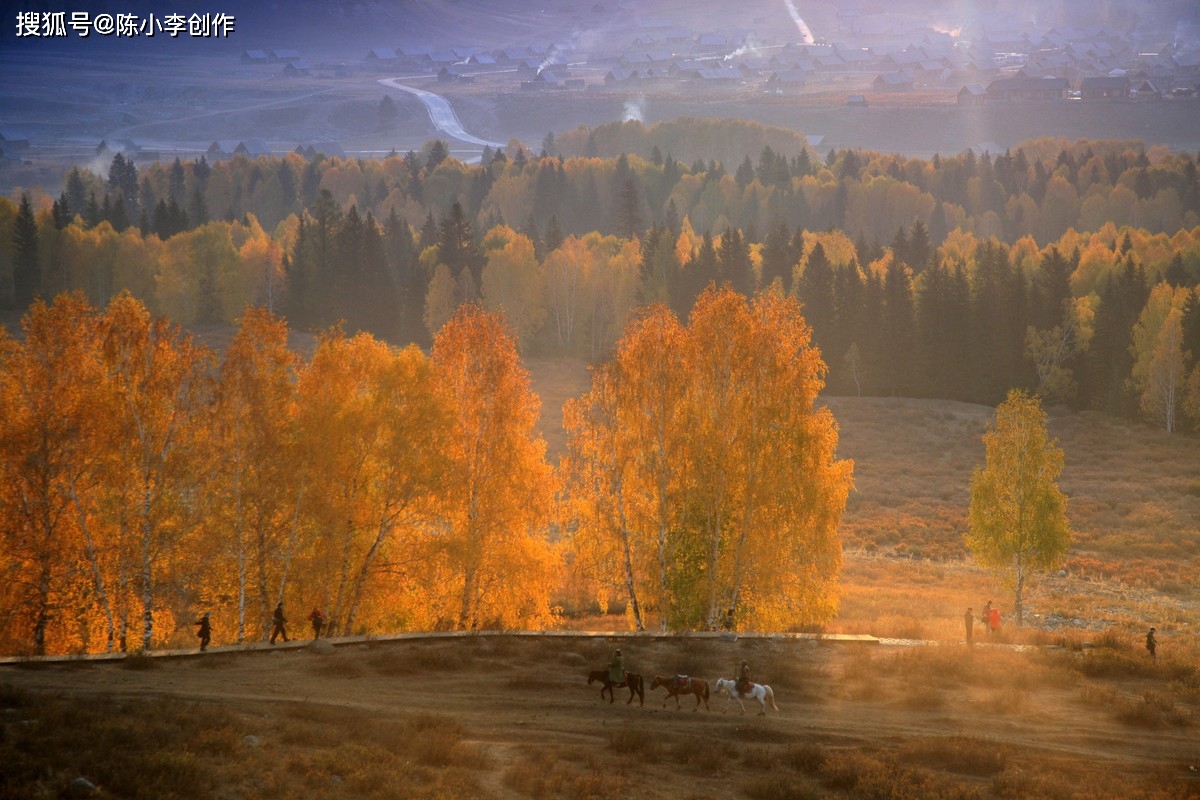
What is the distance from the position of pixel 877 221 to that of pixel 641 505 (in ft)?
479

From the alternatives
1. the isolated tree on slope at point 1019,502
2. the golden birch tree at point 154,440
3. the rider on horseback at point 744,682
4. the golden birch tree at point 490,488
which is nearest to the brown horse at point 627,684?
the rider on horseback at point 744,682

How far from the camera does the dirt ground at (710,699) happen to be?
24094mm

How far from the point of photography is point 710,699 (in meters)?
29.8

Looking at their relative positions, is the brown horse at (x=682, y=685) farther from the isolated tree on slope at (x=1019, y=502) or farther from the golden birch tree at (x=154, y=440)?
the isolated tree on slope at (x=1019, y=502)

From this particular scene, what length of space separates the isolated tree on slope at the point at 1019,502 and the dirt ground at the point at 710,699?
53.8 feet

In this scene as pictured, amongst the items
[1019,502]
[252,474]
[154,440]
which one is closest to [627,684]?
[252,474]

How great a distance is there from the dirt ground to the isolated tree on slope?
16409 millimetres

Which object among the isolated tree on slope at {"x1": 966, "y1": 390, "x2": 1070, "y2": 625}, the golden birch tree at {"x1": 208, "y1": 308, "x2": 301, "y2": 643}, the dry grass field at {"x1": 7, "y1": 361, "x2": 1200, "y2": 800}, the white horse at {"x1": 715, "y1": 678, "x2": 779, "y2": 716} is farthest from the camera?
the isolated tree on slope at {"x1": 966, "y1": 390, "x2": 1070, "y2": 625}

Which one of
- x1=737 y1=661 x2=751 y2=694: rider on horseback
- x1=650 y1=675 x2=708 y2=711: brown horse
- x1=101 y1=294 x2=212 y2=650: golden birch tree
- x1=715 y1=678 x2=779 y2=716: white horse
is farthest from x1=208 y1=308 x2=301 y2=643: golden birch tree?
x1=737 y1=661 x2=751 y2=694: rider on horseback

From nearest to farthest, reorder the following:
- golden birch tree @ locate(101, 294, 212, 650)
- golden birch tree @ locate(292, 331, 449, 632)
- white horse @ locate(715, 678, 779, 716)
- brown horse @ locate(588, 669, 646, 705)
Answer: white horse @ locate(715, 678, 779, 716) < brown horse @ locate(588, 669, 646, 705) < golden birch tree @ locate(101, 294, 212, 650) < golden birch tree @ locate(292, 331, 449, 632)

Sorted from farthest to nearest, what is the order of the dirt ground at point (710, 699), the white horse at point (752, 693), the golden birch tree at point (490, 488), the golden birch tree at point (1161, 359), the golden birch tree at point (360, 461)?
the golden birch tree at point (1161, 359)
the golden birch tree at point (490, 488)
the golden birch tree at point (360, 461)
the white horse at point (752, 693)
the dirt ground at point (710, 699)

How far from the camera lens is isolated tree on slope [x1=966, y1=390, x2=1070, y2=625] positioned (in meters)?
49.9

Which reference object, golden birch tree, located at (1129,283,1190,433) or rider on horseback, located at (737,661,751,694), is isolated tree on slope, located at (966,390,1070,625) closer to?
rider on horseback, located at (737,661,751,694)

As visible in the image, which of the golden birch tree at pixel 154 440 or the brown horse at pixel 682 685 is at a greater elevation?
the golden birch tree at pixel 154 440
